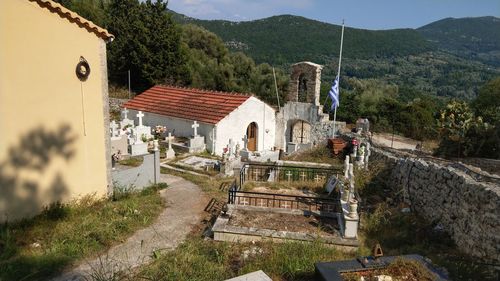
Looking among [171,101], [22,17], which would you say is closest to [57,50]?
[22,17]

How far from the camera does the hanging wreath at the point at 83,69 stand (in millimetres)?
8648

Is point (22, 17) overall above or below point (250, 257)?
above

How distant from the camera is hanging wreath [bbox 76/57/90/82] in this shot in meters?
8.65

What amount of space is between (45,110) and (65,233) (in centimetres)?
273

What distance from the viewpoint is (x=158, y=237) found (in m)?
7.94

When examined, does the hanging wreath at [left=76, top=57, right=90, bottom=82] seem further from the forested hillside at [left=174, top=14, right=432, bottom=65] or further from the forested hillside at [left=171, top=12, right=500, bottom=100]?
the forested hillside at [left=174, top=14, right=432, bottom=65]

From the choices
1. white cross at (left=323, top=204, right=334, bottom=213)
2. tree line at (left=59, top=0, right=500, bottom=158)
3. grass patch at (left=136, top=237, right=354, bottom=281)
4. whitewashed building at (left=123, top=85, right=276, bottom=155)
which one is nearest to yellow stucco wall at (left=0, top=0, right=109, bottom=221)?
grass patch at (left=136, top=237, right=354, bottom=281)

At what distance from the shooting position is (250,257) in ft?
21.2

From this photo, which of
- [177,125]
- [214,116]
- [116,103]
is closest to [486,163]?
[214,116]

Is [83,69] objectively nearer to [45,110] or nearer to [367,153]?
[45,110]

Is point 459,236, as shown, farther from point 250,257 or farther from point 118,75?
point 118,75

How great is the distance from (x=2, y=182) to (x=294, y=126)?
1664cm

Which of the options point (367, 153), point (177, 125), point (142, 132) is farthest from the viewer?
point (177, 125)

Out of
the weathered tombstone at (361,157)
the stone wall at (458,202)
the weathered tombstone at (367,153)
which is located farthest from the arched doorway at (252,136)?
the stone wall at (458,202)
